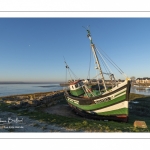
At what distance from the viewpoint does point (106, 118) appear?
53.2ft

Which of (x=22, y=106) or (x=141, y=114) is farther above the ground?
(x=22, y=106)

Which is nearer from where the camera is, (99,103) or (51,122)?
(51,122)

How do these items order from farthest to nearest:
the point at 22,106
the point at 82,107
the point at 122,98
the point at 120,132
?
1. the point at 22,106
2. the point at 82,107
3. the point at 122,98
4. the point at 120,132
